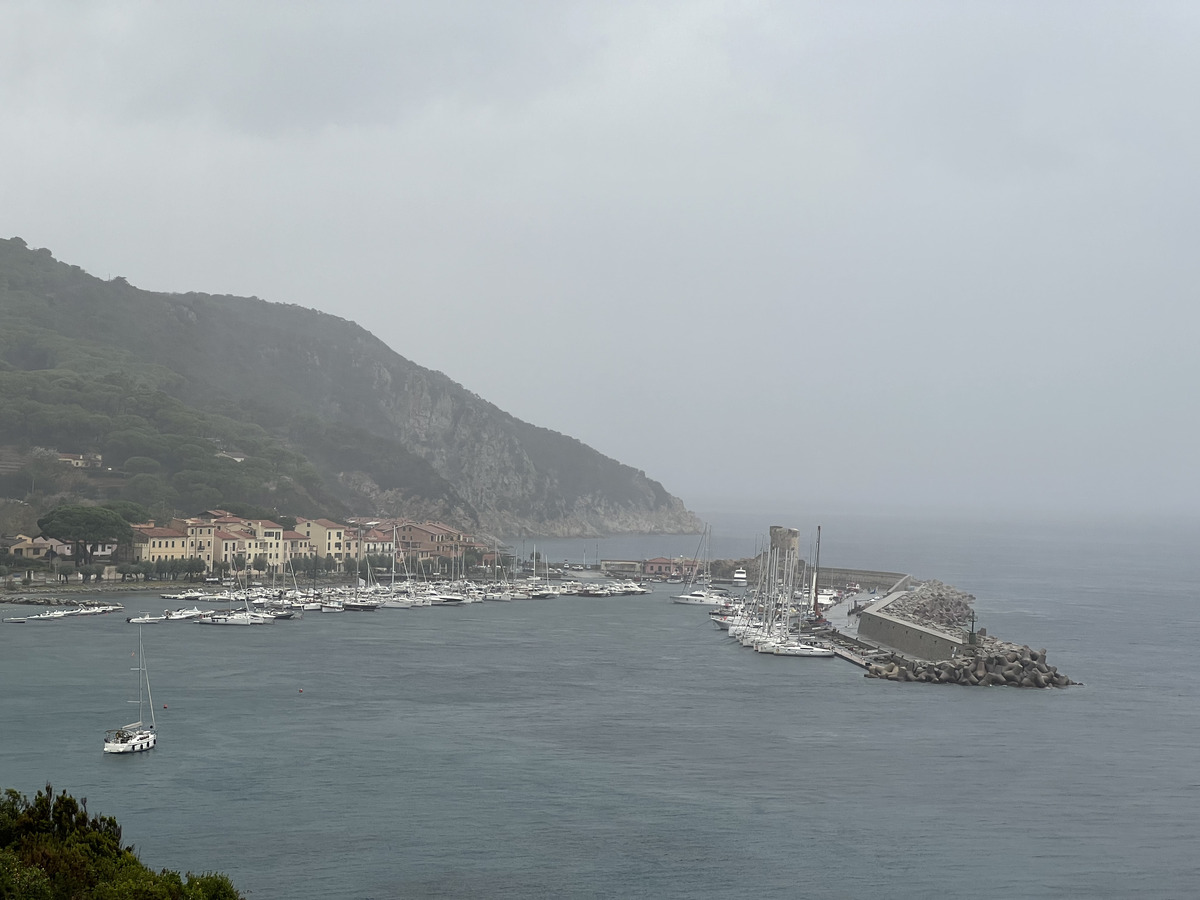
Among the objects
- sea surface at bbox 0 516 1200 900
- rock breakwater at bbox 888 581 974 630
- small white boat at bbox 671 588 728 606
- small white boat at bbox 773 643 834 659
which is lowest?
sea surface at bbox 0 516 1200 900

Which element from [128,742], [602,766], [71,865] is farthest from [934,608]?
[71,865]

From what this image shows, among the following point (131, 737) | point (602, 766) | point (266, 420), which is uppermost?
point (266, 420)

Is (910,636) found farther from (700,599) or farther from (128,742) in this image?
(128,742)

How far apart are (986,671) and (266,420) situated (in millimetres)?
109223

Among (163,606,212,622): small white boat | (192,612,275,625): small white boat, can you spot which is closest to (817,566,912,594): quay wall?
(192,612,275,625): small white boat

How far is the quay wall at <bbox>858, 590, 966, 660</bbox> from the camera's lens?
46938 millimetres

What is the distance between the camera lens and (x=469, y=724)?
34625 millimetres

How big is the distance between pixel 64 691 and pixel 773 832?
22.4 metres

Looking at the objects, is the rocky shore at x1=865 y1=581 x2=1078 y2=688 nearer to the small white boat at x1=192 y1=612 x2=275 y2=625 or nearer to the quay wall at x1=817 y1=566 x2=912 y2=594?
the small white boat at x1=192 y1=612 x2=275 y2=625

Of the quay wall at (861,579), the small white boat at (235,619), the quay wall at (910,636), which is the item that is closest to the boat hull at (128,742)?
the small white boat at (235,619)

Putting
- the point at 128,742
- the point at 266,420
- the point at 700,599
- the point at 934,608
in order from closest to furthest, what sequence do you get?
1. the point at 128,742
2. the point at 934,608
3. the point at 700,599
4. the point at 266,420

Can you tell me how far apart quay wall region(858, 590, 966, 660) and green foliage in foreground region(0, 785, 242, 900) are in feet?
113

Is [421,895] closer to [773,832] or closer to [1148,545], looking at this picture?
[773,832]

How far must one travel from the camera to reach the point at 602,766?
2992cm
